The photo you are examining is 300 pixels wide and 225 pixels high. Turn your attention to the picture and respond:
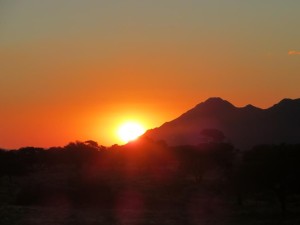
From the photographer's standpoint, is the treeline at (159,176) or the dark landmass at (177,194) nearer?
the dark landmass at (177,194)

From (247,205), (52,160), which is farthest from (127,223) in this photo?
(52,160)

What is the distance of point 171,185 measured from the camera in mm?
71938

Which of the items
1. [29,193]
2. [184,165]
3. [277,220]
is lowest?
[277,220]

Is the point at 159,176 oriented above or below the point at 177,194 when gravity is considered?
above

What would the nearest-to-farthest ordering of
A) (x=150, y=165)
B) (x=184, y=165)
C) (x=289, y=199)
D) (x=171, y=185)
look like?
(x=289, y=199) → (x=171, y=185) → (x=184, y=165) → (x=150, y=165)

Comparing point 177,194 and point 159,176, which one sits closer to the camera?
point 177,194

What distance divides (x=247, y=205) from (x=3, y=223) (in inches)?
1102

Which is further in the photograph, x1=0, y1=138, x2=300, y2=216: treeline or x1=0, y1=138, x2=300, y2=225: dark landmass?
x1=0, y1=138, x2=300, y2=216: treeline

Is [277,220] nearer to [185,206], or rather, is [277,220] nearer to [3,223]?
[185,206]

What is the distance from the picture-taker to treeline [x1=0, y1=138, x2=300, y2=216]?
53.8 meters

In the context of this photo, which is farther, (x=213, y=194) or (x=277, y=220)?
Result: (x=213, y=194)

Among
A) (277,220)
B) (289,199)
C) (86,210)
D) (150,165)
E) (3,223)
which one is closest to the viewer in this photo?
(3,223)

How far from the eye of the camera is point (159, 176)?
282 ft

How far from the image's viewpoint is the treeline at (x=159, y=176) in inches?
2117
